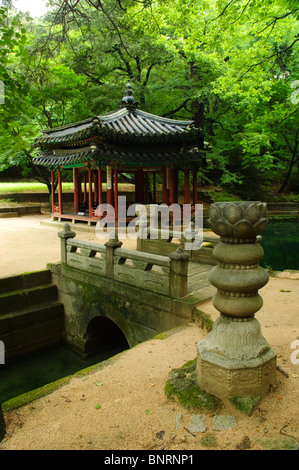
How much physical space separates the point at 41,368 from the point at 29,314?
121cm

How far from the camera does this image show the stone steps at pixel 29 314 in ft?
24.1

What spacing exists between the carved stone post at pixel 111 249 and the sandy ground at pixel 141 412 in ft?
7.96

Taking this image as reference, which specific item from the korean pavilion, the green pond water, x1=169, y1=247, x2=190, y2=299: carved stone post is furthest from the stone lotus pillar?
the korean pavilion

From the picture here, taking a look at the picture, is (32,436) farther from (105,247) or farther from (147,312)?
(105,247)

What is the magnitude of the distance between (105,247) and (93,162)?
7.83 metres

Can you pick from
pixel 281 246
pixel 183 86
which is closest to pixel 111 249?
pixel 281 246

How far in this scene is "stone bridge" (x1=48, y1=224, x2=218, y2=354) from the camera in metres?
5.70

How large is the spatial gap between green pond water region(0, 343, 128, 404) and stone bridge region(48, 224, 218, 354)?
27 centimetres

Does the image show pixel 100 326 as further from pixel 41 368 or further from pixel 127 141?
pixel 127 141

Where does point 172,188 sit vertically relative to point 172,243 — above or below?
above

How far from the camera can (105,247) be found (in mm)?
6945

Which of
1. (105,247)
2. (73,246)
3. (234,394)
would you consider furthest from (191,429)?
(73,246)

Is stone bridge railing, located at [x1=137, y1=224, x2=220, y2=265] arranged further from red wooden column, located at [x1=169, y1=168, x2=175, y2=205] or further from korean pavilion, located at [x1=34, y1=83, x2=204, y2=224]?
red wooden column, located at [x1=169, y1=168, x2=175, y2=205]

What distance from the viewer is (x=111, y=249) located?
266 inches
